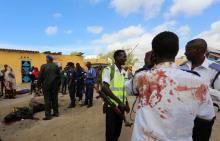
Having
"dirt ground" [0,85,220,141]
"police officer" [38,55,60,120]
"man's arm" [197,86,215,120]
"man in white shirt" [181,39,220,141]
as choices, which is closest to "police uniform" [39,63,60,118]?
"police officer" [38,55,60,120]

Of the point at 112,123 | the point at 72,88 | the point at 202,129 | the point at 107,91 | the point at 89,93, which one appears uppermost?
the point at 107,91

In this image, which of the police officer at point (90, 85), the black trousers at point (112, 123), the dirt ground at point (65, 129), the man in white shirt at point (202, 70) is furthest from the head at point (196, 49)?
the police officer at point (90, 85)

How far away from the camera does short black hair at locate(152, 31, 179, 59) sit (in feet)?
8.80

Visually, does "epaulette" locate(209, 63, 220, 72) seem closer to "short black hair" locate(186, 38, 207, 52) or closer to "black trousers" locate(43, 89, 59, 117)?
"short black hair" locate(186, 38, 207, 52)

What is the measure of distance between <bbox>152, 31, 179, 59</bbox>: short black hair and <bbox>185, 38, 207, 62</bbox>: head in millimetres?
1426

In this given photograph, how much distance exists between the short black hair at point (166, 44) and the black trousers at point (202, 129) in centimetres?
134

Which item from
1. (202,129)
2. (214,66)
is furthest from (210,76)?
(202,129)

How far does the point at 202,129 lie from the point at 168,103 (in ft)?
4.69

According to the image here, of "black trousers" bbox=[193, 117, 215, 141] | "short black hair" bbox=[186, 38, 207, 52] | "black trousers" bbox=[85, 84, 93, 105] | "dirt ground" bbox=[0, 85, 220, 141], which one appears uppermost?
"short black hair" bbox=[186, 38, 207, 52]

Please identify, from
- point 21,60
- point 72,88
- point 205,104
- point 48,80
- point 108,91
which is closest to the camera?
point 205,104

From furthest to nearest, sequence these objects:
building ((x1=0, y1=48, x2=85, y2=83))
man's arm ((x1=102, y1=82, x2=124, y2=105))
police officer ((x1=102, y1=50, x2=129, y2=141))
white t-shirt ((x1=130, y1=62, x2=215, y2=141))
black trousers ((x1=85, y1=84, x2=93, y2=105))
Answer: building ((x1=0, y1=48, x2=85, y2=83)) → black trousers ((x1=85, y1=84, x2=93, y2=105)) → police officer ((x1=102, y1=50, x2=129, y2=141)) → man's arm ((x1=102, y1=82, x2=124, y2=105)) → white t-shirt ((x1=130, y1=62, x2=215, y2=141))

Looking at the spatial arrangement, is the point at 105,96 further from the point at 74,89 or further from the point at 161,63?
the point at 74,89

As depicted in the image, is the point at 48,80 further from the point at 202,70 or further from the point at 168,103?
the point at 168,103

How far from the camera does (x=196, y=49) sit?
162 inches
